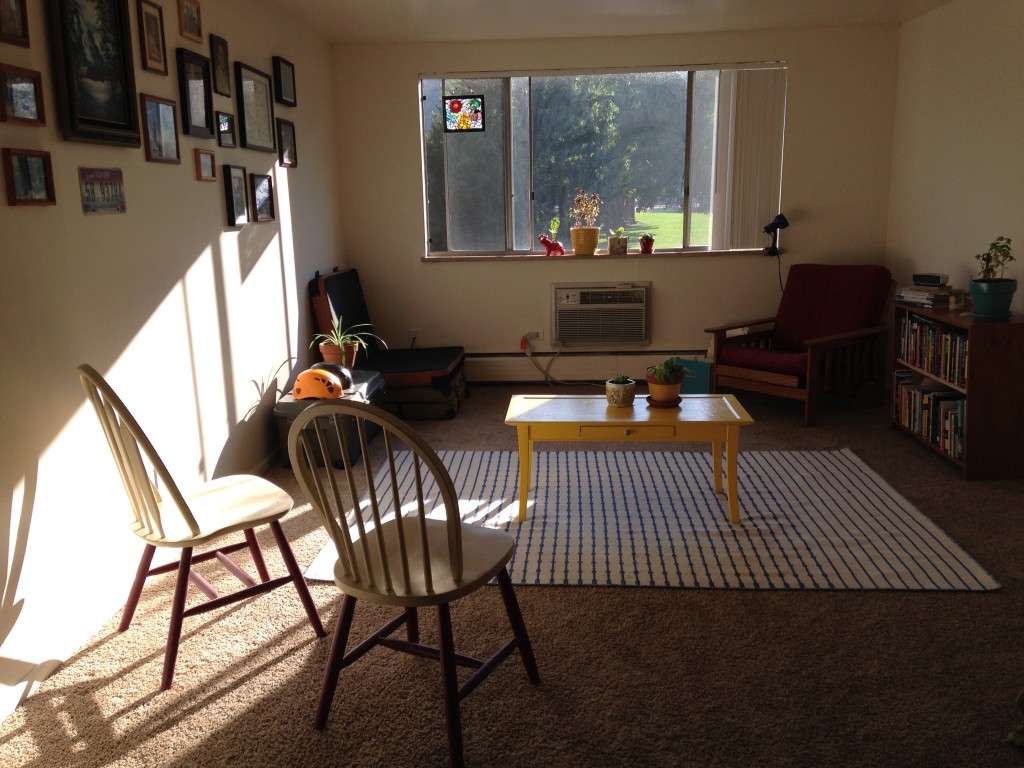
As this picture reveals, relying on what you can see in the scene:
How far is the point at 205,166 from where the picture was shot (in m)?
3.47

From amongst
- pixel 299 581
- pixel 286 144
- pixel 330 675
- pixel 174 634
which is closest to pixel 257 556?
pixel 299 581

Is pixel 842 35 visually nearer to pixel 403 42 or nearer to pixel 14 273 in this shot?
pixel 403 42

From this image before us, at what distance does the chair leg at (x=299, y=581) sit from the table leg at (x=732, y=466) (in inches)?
64.4

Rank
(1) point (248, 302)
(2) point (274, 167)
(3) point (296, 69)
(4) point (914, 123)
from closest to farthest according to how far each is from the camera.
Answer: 1. (1) point (248, 302)
2. (2) point (274, 167)
3. (3) point (296, 69)
4. (4) point (914, 123)

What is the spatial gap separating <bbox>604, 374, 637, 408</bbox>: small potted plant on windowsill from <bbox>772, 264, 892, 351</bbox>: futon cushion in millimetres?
2017

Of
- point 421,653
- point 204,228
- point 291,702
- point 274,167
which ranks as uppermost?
point 274,167

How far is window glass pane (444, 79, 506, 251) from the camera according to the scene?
5.50 m

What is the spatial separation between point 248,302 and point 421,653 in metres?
2.32

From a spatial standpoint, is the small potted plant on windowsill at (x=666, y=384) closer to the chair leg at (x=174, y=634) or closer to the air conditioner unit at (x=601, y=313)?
the chair leg at (x=174, y=634)

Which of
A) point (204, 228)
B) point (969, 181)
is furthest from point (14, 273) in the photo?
point (969, 181)

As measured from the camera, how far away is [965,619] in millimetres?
2545

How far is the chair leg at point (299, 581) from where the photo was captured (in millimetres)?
2438

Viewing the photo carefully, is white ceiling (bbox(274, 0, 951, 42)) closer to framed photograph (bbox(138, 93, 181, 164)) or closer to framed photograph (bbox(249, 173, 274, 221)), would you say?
framed photograph (bbox(249, 173, 274, 221))

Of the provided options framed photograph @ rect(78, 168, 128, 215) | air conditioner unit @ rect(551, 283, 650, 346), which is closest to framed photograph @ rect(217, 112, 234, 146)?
framed photograph @ rect(78, 168, 128, 215)
